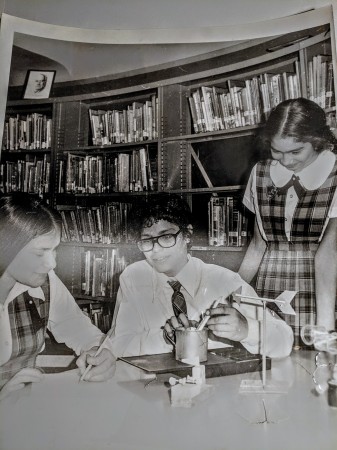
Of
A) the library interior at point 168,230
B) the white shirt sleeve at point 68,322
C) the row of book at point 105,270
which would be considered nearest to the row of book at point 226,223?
the library interior at point 168,230

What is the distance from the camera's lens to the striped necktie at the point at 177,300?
997mm

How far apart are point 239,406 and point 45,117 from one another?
90 centimetres

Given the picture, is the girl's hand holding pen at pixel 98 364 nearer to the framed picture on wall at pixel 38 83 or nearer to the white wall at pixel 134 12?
the framed picture on wall at pixel 38 83

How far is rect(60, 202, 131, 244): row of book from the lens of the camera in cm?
106

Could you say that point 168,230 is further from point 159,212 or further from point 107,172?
point 107,172

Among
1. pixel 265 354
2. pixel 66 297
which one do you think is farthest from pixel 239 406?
pixel 66 297

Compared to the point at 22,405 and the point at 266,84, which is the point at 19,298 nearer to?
the point at 22,405

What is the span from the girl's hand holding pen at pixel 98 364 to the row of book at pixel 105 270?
15 centimetres

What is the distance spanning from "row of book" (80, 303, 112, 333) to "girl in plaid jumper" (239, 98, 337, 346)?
355 millimetres

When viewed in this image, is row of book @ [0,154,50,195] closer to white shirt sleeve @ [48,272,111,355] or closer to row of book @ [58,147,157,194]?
row of book @ [58,147,157,194]

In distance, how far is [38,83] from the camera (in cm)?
113

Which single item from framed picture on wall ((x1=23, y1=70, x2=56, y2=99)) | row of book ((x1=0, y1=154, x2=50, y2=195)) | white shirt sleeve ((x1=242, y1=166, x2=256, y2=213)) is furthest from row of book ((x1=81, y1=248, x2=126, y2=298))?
framed picture on wall ((x1=23, y1=70, x2=56, y2=99))

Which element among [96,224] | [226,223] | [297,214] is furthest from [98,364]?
[297,214]

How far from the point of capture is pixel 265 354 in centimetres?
94
